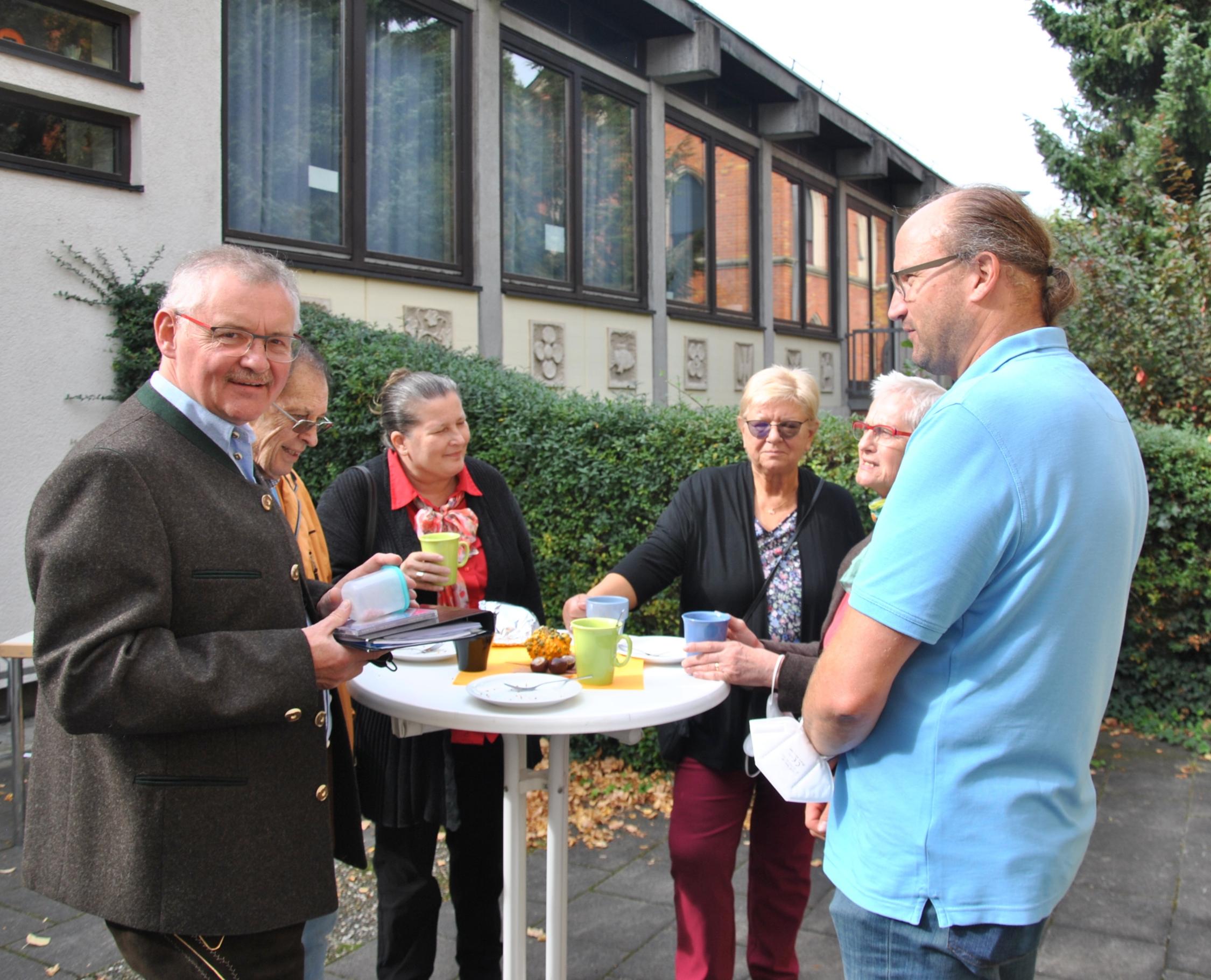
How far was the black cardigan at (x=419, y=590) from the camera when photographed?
2926 mm

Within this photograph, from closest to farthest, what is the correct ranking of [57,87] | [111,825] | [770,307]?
[111,825] < [57,87] < [770,307]

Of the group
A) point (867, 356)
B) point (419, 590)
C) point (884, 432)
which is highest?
point (867, 356)

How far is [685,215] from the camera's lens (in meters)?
13.2

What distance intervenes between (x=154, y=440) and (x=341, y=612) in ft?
1.50

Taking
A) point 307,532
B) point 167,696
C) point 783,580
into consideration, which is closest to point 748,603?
point 783,580

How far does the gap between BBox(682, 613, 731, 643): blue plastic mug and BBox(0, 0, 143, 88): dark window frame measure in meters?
5.79

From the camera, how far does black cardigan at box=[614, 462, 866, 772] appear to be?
9.59ft

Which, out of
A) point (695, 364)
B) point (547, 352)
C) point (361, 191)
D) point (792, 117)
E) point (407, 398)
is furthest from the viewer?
point (792, 117)

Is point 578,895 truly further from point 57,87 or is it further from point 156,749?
point 57,87

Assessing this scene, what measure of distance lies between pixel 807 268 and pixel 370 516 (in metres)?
14.3

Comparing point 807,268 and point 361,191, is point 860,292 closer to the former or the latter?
point 807,268

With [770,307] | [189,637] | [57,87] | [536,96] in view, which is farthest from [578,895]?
[770,307]

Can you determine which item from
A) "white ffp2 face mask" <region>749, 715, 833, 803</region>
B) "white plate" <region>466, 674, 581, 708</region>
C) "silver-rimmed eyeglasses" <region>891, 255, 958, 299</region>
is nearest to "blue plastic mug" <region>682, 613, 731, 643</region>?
"white plate" <region>466, 674, 581, 708</region>

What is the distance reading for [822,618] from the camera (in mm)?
3066
